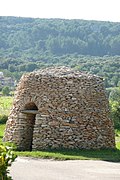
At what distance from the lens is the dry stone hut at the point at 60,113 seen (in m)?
20.2

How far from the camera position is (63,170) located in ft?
49.9

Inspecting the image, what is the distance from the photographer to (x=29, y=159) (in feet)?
58.6

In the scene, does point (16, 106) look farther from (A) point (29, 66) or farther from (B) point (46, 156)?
(A) point (29, 66)

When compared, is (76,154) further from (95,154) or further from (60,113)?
(60,113)

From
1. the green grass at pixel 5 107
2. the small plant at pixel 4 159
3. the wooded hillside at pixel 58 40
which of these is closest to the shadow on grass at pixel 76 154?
the small plant at pixel 4 159

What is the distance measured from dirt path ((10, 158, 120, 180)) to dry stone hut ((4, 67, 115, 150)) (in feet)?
8.70

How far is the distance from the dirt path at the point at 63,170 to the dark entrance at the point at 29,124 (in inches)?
140

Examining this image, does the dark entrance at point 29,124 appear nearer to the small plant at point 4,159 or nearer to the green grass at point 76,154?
the green grass at point 76,154

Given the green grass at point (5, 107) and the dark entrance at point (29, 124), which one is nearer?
the dark entrance at point (29, 124)

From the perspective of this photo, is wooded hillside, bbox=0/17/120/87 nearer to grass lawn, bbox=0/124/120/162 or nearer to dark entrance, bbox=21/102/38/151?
dark entrance, bbox=21/102/38/151

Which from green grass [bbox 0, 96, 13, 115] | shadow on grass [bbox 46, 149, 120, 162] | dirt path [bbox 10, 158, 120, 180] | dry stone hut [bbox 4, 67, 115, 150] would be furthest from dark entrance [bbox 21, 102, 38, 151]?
green grass [bbox 0, 96, 13, 115]

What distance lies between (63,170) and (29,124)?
6649 mm

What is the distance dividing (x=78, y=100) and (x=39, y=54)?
15011 centimetres

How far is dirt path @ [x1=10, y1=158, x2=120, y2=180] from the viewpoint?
1382 cm
